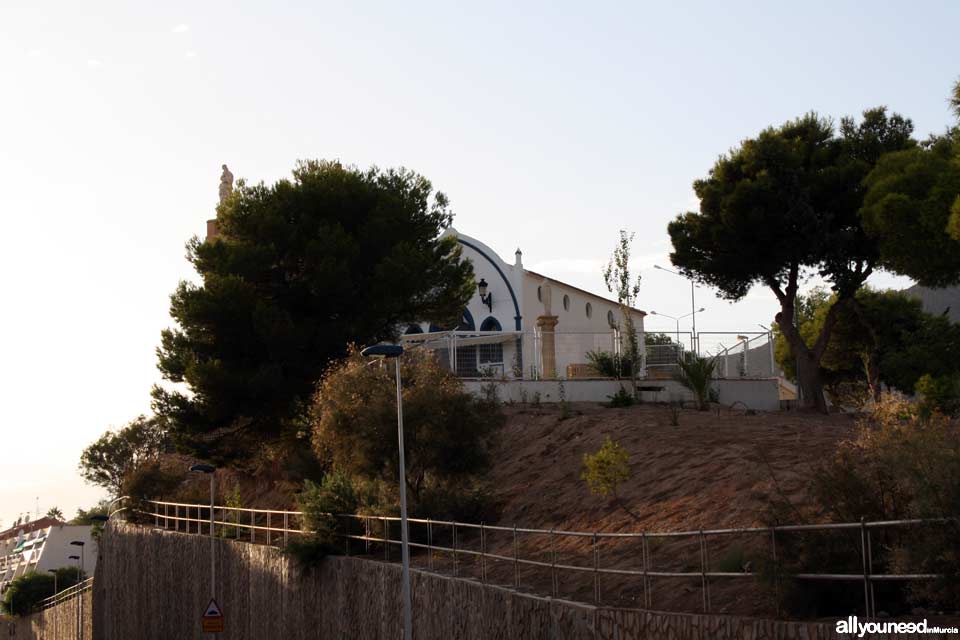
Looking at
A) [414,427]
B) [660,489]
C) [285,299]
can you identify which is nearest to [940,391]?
[660,489]

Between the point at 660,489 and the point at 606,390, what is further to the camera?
the point at 606,390

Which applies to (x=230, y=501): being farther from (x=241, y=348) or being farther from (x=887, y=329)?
(x=887, y=329)

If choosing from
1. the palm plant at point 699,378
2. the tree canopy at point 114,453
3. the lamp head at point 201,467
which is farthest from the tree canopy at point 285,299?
the tree canopy at point 114,453

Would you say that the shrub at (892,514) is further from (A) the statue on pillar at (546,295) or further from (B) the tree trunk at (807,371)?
(A) the statue on pillar at (546,295)

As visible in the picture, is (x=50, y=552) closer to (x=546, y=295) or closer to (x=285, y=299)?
(x=546, y=295)

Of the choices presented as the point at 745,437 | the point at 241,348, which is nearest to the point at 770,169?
the point at 745,437

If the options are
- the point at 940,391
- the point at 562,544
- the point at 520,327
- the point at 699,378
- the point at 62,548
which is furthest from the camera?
the point at 62,548

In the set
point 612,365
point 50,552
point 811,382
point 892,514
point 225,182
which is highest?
point 225,182

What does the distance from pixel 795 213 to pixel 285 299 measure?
599 inches

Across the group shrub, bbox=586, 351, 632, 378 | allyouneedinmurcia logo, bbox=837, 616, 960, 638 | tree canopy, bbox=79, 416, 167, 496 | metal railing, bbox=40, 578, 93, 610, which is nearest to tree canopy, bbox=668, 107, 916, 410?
shrub, bbox=586, 351, 632, 378

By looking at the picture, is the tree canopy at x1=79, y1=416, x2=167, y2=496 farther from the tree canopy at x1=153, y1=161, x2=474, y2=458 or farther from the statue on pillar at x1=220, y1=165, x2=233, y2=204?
the tree canopy at x1=153, y1=161, x2=474, y2=458

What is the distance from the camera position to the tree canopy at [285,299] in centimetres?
3403

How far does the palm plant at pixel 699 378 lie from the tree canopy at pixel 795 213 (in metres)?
2.64

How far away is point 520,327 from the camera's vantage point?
49000 millimetres
